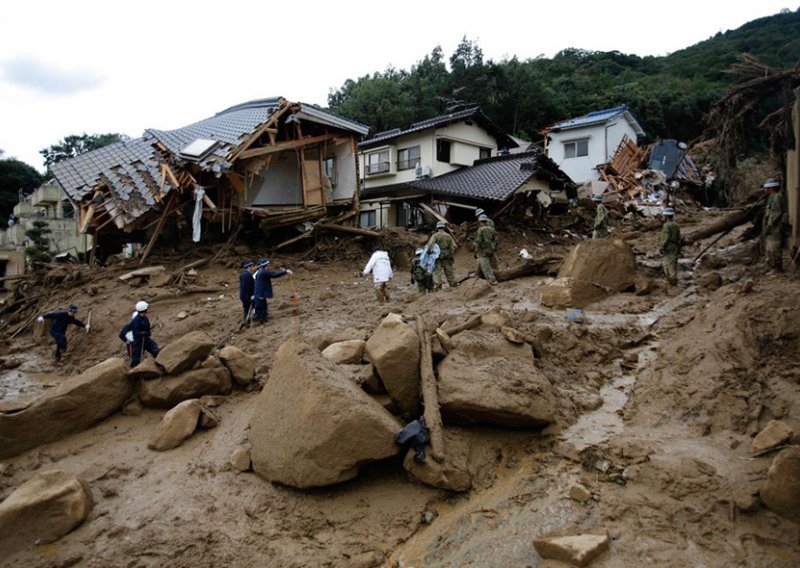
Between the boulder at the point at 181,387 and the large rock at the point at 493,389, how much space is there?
3102mm

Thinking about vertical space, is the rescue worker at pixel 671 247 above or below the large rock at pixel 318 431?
above

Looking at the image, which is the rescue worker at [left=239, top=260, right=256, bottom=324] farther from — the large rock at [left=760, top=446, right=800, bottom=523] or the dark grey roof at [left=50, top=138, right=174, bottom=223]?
the large rock at [left=760, top=446, right=800, bottom=523]

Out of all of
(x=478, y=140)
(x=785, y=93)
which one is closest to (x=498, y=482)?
(x=785, y=93)

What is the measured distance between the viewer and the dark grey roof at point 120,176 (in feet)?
46.1

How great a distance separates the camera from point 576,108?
1398 inches

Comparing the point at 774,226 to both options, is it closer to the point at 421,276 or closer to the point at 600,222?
the point at 600,222

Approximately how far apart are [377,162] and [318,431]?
19991 millimetres

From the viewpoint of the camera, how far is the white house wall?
2603cm

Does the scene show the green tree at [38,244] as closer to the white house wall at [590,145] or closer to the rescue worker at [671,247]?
the rescue worker at [671,247]

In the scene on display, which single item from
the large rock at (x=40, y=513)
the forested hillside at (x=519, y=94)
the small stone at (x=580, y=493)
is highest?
the forested hillside at (x=519, y=94)

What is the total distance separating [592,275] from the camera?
9.07 metres

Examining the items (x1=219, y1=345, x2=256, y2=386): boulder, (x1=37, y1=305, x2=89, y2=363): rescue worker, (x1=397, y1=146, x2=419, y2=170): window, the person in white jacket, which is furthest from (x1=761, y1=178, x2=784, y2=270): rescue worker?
(x1=397, y1=146, x2=419, y2=170): window

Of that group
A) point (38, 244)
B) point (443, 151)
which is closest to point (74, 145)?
point (38, 244)

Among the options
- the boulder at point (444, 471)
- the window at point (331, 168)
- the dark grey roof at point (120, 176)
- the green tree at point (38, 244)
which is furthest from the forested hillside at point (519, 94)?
the boulder at point (444, 471)
